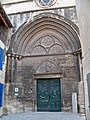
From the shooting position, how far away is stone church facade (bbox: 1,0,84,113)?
8508 millimetres

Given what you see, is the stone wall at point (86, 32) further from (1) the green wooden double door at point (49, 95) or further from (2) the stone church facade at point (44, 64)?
(1) the green wooden double door at point (49, 95)

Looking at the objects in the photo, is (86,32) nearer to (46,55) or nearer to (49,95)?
(46,55)

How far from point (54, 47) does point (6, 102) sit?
424 cm

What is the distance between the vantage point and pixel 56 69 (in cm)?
892

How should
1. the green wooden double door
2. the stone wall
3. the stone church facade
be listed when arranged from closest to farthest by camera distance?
the stone wall < the stone church facade < the green wooden double door

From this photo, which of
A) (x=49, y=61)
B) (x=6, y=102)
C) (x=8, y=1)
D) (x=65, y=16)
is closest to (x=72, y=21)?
(x=65, y=16)

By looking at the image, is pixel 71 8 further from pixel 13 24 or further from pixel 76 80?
pixel 76 80

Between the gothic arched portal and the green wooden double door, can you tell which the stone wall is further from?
the green wooden double door

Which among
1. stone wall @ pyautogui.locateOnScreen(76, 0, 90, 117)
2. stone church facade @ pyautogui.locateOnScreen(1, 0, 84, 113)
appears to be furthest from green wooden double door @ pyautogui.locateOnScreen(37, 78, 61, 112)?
stone wall @ pyautogui.locateOnScreen(76, 0, 90, 117)

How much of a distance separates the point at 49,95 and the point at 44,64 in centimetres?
183

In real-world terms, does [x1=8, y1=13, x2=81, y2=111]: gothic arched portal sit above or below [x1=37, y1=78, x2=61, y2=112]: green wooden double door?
above

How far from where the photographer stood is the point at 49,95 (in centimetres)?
880

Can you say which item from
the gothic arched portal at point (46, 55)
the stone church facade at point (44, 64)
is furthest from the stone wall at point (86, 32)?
the gothic arched portal at point (46, 55)

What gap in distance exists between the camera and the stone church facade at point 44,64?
8508 mm
